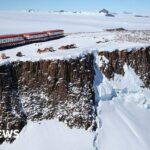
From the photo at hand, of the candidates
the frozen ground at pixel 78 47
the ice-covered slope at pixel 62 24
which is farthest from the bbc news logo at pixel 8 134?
the ice-covered slope at pixel 62 24

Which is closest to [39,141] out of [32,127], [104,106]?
[32,127]

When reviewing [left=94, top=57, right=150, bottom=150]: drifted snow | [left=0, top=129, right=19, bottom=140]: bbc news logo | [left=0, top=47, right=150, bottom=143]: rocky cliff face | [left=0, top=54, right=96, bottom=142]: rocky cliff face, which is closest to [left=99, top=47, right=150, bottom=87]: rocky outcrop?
[left=94, top=57, right=150, bottom=150]: drifted snow

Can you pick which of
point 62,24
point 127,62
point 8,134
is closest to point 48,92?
point 8,134

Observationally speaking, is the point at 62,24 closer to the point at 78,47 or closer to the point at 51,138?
the point at 78,47

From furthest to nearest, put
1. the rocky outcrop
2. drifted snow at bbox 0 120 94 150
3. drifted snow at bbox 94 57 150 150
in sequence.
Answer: the rocky outcrop
drifted snow at bbox 94 57 150 150
drifted snow at bbox 0 120 94 150

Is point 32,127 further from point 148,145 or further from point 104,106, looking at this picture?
point 148,145

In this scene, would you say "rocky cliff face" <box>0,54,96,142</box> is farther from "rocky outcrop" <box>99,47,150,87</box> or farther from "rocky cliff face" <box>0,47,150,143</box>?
"rocky outcrop" <box>99,47,150,87</box>

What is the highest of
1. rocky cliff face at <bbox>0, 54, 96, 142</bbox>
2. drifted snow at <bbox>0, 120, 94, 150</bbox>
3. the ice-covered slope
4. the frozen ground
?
the ice-covered slope
